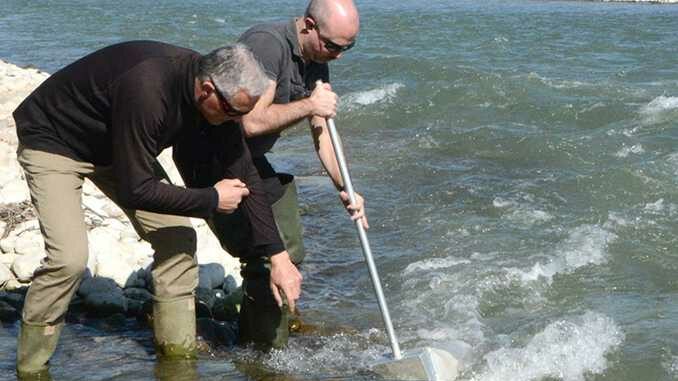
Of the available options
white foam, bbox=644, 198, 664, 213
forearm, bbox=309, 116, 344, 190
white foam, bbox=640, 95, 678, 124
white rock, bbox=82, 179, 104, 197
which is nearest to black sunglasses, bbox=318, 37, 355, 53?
forearm, bbox=309, 116, 344, 190

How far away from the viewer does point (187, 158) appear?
5.31m

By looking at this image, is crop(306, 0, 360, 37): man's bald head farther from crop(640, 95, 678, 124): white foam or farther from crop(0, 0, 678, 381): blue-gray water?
crop(640, 95, 678, 124): white foam

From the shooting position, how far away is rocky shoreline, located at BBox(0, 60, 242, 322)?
6.74 m

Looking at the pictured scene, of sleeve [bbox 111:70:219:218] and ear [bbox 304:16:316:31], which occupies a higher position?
ear [bbox 304:16:316:31]

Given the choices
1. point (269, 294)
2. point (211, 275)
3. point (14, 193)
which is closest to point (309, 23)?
point (269, 294)

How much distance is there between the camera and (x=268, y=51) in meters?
5.37

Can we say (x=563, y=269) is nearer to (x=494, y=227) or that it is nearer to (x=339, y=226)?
(x=494, y=227)

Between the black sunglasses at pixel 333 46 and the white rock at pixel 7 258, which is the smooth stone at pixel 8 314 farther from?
the black sunglasses at pixel 333 46

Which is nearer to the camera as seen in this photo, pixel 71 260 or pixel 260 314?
pixel 71 260

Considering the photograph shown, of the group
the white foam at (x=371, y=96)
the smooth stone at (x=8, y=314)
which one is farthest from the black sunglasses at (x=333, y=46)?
the white foam at (x=371, y=96)

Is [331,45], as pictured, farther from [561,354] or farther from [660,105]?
[660,105]

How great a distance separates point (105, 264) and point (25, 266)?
1.64 feet

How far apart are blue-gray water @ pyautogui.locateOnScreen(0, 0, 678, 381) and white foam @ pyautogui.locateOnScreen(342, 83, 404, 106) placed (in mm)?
58

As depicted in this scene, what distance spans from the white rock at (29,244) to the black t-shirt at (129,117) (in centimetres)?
225
